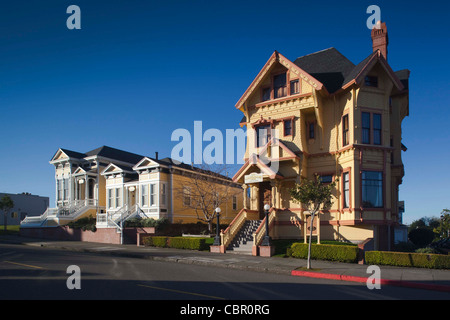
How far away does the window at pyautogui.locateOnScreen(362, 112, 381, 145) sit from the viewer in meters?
23.1

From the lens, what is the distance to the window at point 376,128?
23.4m

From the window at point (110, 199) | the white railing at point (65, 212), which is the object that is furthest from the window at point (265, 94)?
the white railing at point (65, 212)

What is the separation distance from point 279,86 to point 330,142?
560cm

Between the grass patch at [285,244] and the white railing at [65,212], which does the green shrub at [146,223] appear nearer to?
the white railing at [65,212]

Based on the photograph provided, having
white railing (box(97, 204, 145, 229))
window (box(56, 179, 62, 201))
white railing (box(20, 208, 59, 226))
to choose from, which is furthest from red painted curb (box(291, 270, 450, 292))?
window (box(56, 179, 62, 201))

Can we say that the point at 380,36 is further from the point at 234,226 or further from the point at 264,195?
the point at 234,226

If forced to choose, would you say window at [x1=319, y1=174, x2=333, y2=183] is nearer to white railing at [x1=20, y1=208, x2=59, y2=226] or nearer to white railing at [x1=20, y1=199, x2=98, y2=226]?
white railing at [x1=20, y1=199, x2=98, y2=226]

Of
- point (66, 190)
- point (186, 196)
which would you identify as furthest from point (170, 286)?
point (66, 190)

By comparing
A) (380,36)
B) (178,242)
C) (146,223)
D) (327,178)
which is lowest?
(178,242)

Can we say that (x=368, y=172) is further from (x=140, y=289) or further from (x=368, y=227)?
(x=140, y=289)

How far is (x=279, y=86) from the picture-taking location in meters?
26.8

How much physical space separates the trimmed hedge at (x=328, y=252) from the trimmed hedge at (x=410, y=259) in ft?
2.45

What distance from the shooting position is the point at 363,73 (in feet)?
74.8
